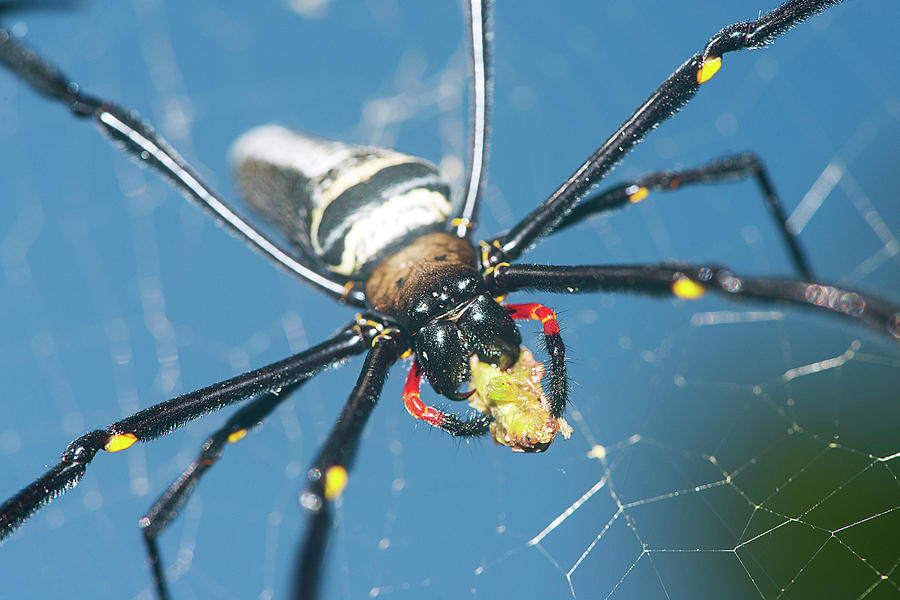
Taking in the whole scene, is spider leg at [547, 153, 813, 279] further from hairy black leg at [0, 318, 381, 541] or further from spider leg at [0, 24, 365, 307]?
hairy black leg at [0, 318, 381, 541]

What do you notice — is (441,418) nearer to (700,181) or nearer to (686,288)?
(686,288)

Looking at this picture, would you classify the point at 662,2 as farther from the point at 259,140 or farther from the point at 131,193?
the point at 131,193

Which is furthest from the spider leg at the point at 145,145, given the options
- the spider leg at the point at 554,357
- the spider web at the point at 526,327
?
the spider leg at the point at 554,357

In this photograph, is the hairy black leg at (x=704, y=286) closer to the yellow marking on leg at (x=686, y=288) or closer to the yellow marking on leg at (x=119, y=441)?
the yellow marking on leg at (x=686, y=288)

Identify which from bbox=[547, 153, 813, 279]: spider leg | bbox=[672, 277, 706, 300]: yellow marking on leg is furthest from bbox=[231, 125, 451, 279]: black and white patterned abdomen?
bbox=[672, 277, 706, 300]: yellow marking on leg

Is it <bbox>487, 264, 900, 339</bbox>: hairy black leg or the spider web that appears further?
the spider web

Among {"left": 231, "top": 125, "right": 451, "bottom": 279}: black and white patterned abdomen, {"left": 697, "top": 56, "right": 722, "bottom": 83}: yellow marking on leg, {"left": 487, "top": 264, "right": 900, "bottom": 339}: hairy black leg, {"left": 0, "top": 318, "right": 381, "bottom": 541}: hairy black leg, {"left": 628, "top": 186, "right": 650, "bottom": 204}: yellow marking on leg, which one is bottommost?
{"left": 487, "top": 264, "right": 900, "bottom": 339}: hairy black leg

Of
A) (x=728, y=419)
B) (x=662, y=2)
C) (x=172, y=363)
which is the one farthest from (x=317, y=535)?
(x=662, y=2)

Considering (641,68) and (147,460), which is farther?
(641,68)

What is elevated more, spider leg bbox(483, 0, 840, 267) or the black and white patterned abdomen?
the black and white patterned abdomen
